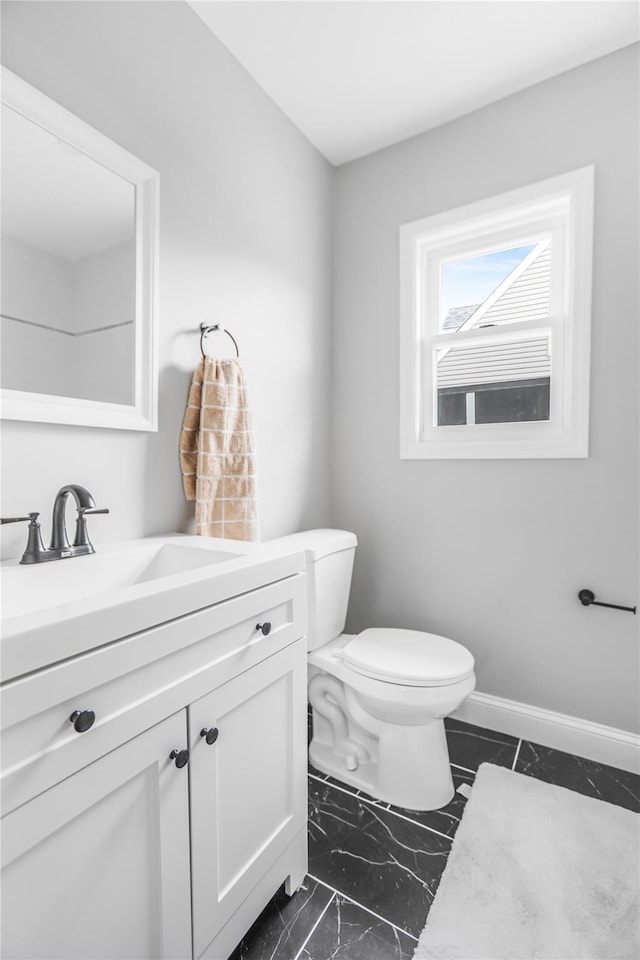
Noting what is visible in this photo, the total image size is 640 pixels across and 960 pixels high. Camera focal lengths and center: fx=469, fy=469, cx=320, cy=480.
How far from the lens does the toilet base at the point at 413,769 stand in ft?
4.83

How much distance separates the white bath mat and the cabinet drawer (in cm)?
80

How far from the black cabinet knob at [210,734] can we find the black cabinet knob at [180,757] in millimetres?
42

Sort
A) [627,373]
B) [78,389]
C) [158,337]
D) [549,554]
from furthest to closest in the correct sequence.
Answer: [549,554], [627,373], [158,337], [78,389]

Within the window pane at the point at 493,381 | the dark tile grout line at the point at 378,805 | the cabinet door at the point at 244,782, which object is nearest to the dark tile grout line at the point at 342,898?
the cabinet door at the point at 244,782

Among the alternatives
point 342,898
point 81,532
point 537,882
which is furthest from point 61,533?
point 537,882

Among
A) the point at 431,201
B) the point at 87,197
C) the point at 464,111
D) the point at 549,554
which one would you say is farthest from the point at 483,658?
the point at 464,111

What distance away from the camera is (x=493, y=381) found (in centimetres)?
196

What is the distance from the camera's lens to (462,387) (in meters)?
2.02

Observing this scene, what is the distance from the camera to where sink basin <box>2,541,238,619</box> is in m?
0.94

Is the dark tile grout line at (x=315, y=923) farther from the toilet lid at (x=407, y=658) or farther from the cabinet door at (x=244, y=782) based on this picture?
the toilet lid at (x=407, y=658)

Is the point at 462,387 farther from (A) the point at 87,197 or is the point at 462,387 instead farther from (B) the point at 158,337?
(A) the point at 87,197

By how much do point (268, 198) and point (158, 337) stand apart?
2.89 ft

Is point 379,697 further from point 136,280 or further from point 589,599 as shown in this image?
point 136,280

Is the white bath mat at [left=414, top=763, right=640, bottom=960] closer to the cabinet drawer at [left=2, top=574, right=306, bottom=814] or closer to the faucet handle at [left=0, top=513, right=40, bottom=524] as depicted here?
the cabinet drawer at [left=2, top=574, right=306, bottom=814]
